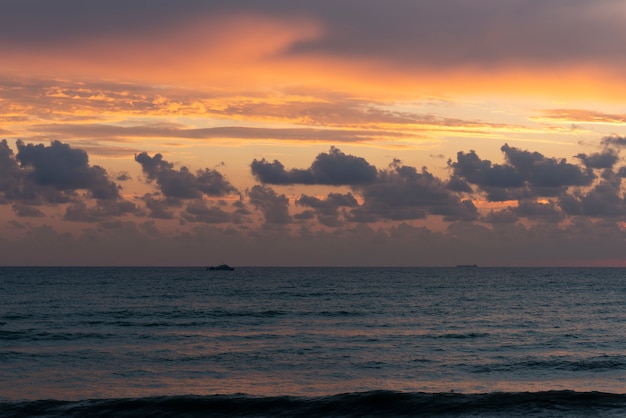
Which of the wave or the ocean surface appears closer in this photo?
the wave

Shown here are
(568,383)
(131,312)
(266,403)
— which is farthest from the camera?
(131,312)

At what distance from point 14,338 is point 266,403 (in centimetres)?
3211

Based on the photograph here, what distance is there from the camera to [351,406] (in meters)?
34.5

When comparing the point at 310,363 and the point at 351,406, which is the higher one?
the point at 351,406

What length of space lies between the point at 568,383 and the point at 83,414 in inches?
1090

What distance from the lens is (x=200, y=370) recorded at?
143ft

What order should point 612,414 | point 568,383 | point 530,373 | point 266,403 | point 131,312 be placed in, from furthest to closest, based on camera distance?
point 131,312 < point 530,373 < point 568,383 < point 266,403 < point 612,414

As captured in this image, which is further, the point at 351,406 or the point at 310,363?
the point at 310,363

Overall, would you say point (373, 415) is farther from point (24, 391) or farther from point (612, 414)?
point (24, 391)

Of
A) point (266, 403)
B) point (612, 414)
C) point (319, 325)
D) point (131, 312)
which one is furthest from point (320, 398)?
point (131, 312)

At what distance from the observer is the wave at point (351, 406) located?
33.0 metres

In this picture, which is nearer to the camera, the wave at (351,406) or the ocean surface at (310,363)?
the wave at (351,406)

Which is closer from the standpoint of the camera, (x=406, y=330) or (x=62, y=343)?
(x=62, y=343)

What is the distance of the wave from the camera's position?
33.0 m
